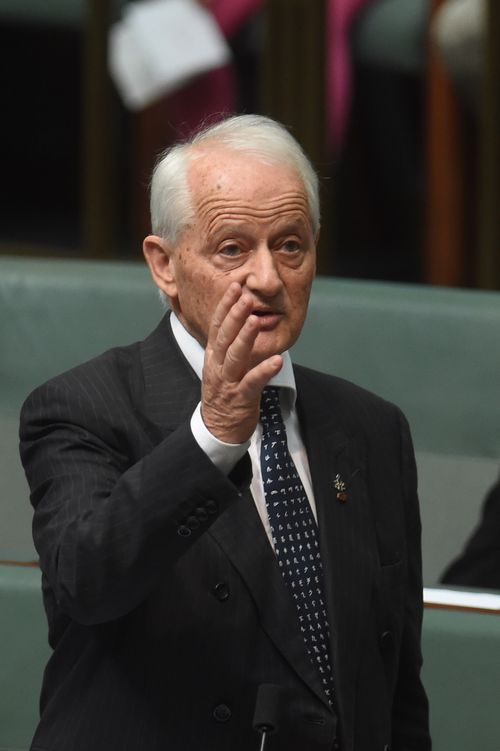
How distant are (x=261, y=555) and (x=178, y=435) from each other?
0.83ft

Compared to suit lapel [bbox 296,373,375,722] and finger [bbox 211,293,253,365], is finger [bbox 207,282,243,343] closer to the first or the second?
finger [bbox 211,293,253,365]

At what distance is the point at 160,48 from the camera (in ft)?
17.5

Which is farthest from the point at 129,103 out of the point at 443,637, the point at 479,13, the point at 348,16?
the point at 443,637

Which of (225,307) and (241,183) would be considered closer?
(225,307)

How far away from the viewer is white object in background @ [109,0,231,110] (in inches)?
207

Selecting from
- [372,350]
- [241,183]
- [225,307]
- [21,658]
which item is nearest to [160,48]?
[372,350]

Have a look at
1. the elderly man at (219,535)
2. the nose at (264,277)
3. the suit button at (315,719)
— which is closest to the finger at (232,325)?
the elderly man at (219,535)

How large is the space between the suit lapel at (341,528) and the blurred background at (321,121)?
2.80 m

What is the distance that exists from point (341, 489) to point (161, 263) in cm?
41

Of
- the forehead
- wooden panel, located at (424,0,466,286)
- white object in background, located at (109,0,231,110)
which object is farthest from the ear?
white object in background, located at (109,0,231,110)

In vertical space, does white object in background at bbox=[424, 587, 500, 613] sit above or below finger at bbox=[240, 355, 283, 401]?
below

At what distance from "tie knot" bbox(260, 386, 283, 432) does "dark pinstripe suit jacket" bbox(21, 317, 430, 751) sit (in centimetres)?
5

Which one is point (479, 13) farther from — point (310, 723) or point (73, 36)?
point (310, 723)

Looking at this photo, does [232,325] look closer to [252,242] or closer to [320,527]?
[252,242]
